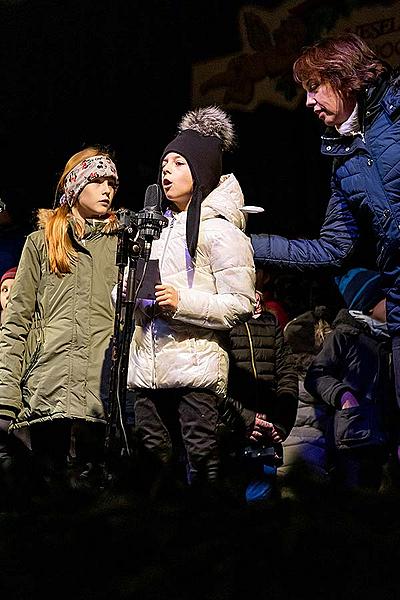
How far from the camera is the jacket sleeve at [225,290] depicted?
3002 mm

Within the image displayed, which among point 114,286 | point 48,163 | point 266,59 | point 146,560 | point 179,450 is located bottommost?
point 179,450

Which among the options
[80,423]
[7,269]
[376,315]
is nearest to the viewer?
[80,423]

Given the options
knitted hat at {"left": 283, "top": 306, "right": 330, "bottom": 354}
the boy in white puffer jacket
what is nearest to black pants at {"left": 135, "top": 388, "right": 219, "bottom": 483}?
the boy in white puffer jacket

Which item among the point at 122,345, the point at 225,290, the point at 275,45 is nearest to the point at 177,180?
the point at 225,290

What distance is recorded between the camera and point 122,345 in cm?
272

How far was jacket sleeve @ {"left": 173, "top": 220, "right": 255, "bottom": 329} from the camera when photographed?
9.85ft

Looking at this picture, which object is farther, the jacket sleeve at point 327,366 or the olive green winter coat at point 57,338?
the jacket sleeve at point 327,366

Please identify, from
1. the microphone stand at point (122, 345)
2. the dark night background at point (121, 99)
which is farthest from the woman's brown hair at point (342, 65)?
the dark night background at point (121, 99)

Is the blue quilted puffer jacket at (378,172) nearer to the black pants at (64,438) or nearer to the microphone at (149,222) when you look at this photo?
the microphone at (149,222)

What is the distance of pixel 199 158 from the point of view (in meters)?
3.27

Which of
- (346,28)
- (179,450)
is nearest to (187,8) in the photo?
(346,28)

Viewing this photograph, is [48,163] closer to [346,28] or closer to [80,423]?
[346,28]

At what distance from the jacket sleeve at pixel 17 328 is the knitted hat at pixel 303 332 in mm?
1452

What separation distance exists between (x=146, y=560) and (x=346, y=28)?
4.02 m
